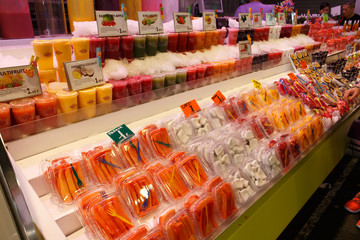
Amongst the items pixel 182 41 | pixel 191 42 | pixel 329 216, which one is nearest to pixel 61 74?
pixel 182 41

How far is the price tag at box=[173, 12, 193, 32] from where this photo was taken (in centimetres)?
212

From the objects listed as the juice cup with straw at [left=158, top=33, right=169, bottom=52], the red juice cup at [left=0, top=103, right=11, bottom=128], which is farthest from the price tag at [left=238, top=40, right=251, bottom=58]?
the red juice cup at [left=0, top=103, right=11, bottom=128]

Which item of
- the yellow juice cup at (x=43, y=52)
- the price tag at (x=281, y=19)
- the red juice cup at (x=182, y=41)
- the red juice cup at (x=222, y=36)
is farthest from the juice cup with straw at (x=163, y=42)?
the price tag at (x=281, y=19)

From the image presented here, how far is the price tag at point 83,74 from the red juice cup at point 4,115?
1.05 ft

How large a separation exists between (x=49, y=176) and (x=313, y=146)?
66.9 inches

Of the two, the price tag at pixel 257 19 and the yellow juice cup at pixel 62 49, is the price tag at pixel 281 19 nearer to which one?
the price tag at pixel 257 19

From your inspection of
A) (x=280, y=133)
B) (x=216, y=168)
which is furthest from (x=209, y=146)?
(x=280, y=133)

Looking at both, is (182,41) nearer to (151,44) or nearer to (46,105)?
(151,44)

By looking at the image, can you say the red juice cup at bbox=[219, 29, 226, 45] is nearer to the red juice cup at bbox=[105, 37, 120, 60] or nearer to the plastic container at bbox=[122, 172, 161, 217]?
the red juice cup at bbox=[105, 37, 120, 60]

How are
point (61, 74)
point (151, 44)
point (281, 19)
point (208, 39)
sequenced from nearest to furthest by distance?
point (61, 74)
point (151, 44)
point (208, 39)
point (281, 19)

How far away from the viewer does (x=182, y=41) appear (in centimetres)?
222

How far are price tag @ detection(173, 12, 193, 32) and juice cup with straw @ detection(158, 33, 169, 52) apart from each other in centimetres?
13

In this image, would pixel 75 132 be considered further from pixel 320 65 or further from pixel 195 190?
pixel 320 65

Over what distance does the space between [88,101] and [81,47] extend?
38cm
